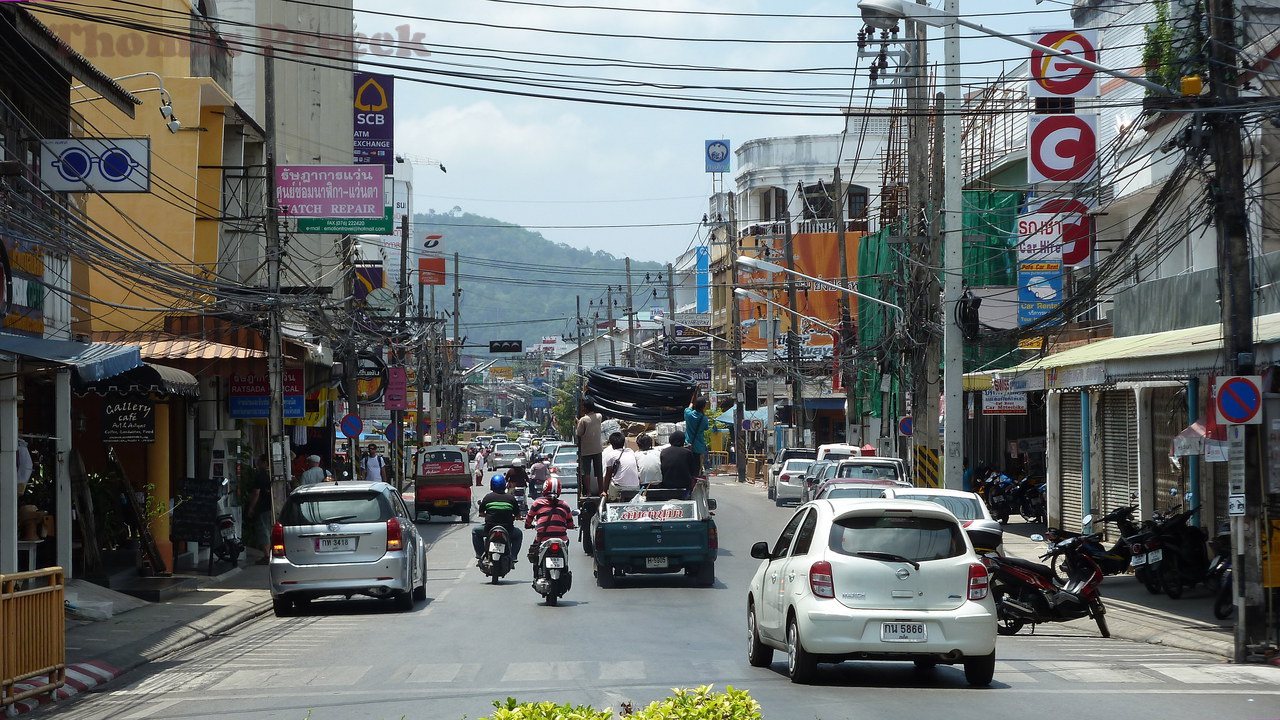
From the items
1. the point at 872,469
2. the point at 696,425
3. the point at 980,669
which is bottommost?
the point at 980,669

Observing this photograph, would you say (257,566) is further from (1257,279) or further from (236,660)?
(1257,279)

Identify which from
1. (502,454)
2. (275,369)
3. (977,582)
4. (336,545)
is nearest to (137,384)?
(336,545)

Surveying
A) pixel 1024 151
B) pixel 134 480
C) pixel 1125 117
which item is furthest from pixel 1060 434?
pixel 134 480

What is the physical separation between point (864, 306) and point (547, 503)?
1336 inches

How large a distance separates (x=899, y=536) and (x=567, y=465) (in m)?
41.1

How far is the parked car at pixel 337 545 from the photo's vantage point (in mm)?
17656

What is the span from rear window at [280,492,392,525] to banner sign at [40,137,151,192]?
4.75 meters

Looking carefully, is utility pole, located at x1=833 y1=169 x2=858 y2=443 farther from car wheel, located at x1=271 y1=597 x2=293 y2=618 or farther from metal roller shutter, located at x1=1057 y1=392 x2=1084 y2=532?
car wheel, located at x1=271 y1=597 x2=293 y2=618

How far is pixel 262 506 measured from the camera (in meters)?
26.3

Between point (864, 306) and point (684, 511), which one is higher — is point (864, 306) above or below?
above

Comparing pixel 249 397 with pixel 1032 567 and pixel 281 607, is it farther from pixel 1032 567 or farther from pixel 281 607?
pixel 1032 567

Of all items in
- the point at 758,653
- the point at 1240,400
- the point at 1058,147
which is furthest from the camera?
the point at 1058,147

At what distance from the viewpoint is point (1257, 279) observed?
18734mm

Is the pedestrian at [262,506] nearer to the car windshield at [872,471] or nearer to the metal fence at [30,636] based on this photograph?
the car windshield at [872,471]
